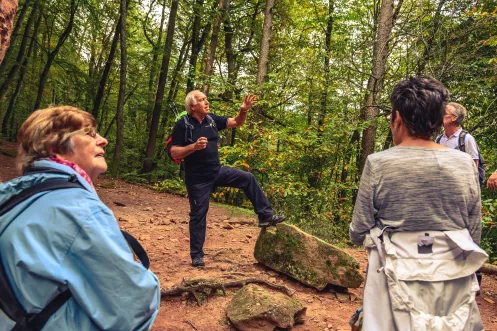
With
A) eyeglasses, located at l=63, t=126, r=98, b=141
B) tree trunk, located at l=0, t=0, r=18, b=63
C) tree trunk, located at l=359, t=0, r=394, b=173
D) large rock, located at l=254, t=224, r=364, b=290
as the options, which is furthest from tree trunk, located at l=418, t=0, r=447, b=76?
eyeglasses, located at l=63, t=126, r=98, b=141

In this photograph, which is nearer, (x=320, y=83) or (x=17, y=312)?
(x=17, y=312)

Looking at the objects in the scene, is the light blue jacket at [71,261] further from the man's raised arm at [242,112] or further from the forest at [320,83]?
the forest at [320,83]

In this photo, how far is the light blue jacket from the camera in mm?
1199

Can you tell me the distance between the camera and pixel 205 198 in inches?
183

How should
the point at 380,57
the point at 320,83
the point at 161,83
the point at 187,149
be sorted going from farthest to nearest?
the point at 161,83
the point at 320,83
the point at 380,57
the point at 187,149

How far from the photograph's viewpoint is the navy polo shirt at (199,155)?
4.55 metres

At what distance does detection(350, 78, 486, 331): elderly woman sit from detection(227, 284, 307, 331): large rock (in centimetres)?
161

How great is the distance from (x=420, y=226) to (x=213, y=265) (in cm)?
345

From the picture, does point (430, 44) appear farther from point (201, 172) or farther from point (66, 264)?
point (66, 264)

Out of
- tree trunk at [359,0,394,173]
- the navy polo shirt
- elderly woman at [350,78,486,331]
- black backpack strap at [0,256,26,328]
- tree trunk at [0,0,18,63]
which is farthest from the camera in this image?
tree trunk at [359,0,394,173]

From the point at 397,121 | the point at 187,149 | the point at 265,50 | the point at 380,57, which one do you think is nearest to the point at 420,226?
the point at 397,121

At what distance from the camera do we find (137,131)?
22.0 meters

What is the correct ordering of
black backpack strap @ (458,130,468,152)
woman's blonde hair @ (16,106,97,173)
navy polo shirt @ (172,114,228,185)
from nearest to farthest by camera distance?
woman's blonde hair @ (16,106,97,173), black backpack strap @ (458,130,468,152), navy polo shirt @ (172,114,228,185)

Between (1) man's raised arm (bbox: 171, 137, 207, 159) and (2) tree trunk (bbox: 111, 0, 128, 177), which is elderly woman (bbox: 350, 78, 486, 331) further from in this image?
(2) tree trunk (bbox: 111, 0, 128, 177)
